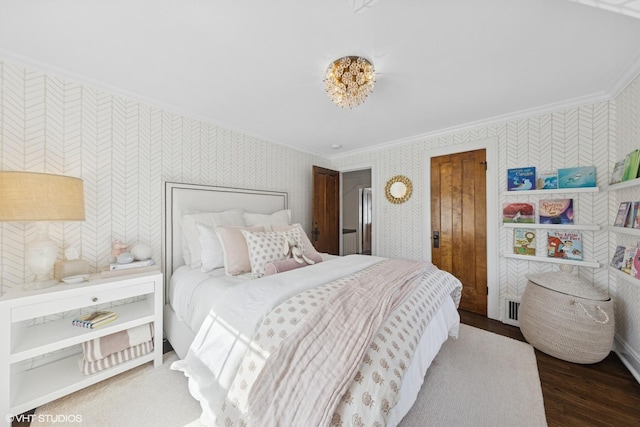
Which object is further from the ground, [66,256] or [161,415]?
[66,256]


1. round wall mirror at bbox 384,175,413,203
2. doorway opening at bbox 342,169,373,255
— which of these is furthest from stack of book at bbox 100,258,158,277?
doorway opening at bbox 342,169,373,255

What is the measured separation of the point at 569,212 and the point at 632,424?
68.6 inches

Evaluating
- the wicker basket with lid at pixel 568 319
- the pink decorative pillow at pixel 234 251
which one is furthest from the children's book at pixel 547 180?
the pink decorative pillow at pixel 234 251

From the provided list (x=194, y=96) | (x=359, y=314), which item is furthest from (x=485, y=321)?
(x=194, y=96)

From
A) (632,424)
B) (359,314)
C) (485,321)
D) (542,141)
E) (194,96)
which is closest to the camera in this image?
(359,314)

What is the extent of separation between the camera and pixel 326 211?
4.02 m

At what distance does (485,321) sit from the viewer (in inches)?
107

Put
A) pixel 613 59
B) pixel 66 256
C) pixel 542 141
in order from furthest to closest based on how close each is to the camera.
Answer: pixel 542 141
pixel 66 256
pixel 613 59

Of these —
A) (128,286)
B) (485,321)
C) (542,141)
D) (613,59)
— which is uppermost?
(613,59)

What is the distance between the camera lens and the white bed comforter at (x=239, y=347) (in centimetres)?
99

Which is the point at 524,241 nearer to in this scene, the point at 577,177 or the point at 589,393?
the point at 577,177

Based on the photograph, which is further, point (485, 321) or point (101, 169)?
point (485, 321)

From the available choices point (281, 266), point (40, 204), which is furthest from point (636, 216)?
point (40, 204)

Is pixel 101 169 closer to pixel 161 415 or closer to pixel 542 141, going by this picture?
pixel 161 415
